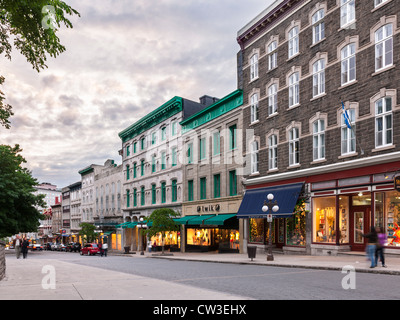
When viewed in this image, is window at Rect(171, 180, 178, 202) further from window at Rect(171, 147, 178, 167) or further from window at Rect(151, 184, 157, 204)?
window at Rect(151, 184, 157, 204)

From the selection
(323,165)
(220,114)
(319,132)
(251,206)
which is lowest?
(251,206)

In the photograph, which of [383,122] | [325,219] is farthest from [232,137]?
[383,122]

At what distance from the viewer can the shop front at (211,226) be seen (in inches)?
1309

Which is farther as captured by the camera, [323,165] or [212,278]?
[323,165]

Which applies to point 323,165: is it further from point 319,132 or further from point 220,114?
point 220,114

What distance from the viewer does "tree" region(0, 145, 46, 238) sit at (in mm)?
42750

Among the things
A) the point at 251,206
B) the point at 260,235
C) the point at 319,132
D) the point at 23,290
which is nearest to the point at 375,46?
the point at 319,132

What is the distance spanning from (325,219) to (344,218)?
1.18 metres

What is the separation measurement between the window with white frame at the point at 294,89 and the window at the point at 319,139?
2512 millimetres

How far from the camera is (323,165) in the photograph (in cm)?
2427

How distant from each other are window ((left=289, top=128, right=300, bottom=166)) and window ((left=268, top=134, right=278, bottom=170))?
1638mm

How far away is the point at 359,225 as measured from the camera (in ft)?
75.7

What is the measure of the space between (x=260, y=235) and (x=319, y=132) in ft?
31.3

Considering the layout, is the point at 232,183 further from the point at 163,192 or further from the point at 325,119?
the point at 163,192
